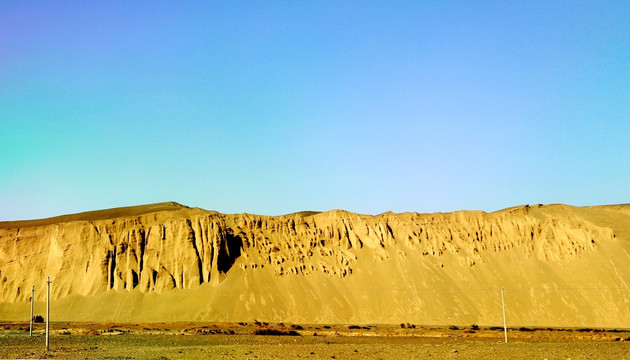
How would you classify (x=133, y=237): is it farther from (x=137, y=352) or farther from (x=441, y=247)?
(x=137, y=352)

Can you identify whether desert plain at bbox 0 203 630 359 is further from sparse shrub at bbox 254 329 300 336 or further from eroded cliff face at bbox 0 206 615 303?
sparse shrub at bbox 254 329 300 336

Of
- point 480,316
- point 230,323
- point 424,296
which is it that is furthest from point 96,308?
point 480,316

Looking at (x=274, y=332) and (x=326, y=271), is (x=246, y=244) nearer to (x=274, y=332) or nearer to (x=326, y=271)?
(x=326, y=271)

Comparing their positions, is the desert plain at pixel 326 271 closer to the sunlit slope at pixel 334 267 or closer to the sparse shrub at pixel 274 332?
the sunlit slope at pixel 334 267

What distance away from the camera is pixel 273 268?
93.1 metres

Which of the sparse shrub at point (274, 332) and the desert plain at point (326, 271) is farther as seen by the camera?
the desert plain at point (326, 271)

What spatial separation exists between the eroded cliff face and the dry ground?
66.2 feet

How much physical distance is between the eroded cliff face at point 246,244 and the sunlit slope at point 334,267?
0.19 meters

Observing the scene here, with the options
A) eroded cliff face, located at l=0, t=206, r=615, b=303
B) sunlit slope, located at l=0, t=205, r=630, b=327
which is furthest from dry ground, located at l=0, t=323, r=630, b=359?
eroded cliff face, located at l=0, t=206, r=615, b=303

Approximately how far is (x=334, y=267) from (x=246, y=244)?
14.2 m

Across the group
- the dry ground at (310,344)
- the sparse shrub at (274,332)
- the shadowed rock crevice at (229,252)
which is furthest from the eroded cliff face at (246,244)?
the sparse shrub at (274,332)

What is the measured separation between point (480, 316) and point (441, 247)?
16.3 m

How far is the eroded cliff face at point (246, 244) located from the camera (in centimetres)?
9238

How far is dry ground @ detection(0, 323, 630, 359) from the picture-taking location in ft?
136
